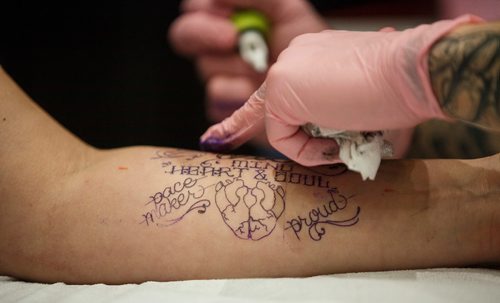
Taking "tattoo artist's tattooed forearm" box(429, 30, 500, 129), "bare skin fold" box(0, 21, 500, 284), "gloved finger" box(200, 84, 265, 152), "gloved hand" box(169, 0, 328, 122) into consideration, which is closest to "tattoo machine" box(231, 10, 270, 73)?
"gloved hand" box(169, 0, 328, 122)

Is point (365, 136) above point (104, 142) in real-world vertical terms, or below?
above

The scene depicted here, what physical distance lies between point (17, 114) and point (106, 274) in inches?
17.6

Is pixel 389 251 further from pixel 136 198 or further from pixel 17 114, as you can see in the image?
pixel 17 114

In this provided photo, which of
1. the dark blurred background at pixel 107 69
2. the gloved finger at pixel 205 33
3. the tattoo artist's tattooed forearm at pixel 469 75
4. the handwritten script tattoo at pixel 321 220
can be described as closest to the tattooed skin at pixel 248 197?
the handwritten script tattoo at pixel 321 220

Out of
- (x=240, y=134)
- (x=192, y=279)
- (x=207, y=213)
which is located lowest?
(x=192, y=279)

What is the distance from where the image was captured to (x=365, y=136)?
999mm

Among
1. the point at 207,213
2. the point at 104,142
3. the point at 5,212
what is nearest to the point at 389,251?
the point at 207,213

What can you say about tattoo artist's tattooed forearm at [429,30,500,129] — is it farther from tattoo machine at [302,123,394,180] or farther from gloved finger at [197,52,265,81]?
gloved finger at [197,52,265,81]

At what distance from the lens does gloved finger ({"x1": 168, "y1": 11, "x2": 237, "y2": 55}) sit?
1.67m

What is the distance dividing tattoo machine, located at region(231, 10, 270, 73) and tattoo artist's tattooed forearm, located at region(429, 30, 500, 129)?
80 cm

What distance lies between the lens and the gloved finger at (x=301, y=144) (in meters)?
1.05

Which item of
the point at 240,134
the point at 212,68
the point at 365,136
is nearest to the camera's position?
the point at 365,136

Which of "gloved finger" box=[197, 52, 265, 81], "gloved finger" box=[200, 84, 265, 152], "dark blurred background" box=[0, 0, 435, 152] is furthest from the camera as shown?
"dark blurred background" box=[0, 0, 435, 152]

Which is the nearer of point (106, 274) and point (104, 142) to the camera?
point (106, 274)
